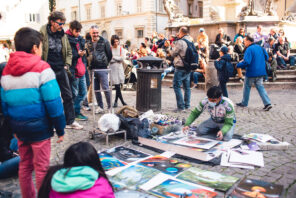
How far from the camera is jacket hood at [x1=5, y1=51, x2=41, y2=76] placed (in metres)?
2.52

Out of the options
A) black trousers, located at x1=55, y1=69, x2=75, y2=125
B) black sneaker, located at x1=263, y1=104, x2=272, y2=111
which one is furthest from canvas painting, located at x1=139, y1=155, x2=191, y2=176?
black sneaker, located at x1=263, y1=104, x2=272, y2=111

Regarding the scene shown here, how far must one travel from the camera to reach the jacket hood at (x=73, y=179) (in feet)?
6.50

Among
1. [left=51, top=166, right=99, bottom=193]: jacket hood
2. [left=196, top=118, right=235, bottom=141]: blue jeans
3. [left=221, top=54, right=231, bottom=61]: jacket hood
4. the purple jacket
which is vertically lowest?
[left=196, top=118, right=235, bottom=141]: blue jeans

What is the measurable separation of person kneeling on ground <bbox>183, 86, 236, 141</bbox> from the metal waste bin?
2.20 metres

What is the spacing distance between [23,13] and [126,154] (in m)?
49.5

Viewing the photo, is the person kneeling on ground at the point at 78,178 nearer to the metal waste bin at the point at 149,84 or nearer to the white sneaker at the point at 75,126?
the white sneaker at the point at 75,126

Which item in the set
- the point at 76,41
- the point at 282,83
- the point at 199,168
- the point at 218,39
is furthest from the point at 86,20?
the point at 199,168

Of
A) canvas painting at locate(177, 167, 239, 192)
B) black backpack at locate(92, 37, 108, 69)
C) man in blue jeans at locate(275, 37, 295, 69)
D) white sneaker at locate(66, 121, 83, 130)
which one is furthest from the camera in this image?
man in blue jeans at locate(275, 37, 295, 69)

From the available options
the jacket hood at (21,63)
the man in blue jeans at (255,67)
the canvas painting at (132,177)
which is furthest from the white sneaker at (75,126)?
the man in blue jeans at (255,67)

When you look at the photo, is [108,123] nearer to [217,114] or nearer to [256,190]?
[217,114]

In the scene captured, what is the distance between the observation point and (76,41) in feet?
19.8

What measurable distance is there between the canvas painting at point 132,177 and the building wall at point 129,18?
34200 mm

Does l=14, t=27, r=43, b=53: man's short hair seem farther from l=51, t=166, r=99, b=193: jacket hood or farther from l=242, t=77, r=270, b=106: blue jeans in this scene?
l=242, t=77, r=270, b=106: blue jeans

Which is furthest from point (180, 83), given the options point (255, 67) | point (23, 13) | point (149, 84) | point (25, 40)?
point (23, 13)
